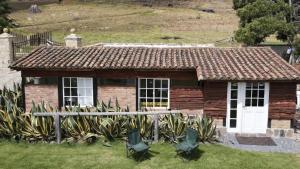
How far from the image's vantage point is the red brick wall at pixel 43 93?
16.8 m

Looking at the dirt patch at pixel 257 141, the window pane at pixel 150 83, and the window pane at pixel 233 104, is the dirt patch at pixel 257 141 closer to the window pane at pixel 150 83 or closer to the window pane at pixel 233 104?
the window pane at pixel 233 104

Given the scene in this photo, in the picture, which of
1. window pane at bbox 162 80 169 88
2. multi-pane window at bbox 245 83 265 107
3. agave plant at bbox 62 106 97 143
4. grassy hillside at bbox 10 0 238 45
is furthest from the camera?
grassy hillside at bbox 10 0 238 45

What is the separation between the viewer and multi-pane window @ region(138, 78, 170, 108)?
16.6 metres

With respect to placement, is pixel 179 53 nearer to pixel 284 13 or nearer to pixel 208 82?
pixel 208 82

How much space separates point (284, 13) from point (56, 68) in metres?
17.5

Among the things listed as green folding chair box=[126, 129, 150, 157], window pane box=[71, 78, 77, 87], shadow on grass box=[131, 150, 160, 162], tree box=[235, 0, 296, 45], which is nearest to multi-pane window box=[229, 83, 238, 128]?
shadow on grass box=[131, 150, 160, 162]

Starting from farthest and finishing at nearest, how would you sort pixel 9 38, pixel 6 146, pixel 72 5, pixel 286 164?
pixel 72 5 → pixel 9 38 → pixel 6 146 → pixel 286 164

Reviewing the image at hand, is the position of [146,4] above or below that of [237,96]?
above

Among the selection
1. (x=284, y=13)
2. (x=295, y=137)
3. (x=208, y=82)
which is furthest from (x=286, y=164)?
(x=284, y=13)

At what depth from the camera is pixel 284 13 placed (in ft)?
87.7

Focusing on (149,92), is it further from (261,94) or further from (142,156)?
(261,94)

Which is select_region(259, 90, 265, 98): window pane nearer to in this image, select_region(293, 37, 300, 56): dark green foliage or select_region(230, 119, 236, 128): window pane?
select_region(230, 119, 236, 128): window pane

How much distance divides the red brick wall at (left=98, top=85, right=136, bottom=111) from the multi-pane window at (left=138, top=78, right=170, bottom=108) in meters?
0.36

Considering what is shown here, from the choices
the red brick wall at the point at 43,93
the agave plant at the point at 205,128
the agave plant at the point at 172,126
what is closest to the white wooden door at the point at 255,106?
the agave plant at the point at 205,128
